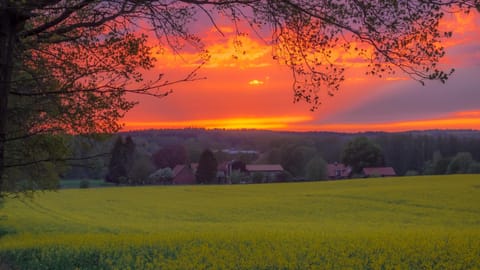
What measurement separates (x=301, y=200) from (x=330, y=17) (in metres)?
35.1

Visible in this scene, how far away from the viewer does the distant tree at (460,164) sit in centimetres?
8219

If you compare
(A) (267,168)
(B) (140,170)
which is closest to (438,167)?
(A) (267,168)

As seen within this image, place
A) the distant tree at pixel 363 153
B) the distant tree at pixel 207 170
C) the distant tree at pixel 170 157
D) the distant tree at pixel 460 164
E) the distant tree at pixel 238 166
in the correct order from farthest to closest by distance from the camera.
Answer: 1. the distant tree at pixel 170 157
2. the distant tree at pixel 238 166
3. the distant tree at pixel 363 153
4. the distant tree at pixel 207 170
5. the distant tree at pixel 460 164

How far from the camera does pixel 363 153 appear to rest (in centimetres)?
9200

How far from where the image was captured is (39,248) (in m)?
14.0

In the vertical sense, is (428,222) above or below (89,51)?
below

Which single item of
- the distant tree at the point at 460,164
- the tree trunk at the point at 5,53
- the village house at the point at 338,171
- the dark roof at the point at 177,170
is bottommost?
the village house at the point at 338,171

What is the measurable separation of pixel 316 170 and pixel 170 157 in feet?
97.6

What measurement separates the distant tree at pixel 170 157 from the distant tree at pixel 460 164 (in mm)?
48079

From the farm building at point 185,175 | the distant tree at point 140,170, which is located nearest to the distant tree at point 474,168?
the farm building at point 185,175

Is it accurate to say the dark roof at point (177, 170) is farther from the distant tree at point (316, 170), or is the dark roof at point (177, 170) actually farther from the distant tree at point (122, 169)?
the distant tree at point (316, 170)

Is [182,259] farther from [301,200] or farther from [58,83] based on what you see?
[301,200]

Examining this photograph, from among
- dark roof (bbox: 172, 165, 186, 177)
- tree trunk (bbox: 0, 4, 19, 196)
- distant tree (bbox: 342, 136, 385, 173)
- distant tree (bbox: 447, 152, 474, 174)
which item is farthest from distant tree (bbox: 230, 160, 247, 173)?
tree trunk (bbox: 0, 4, 19, 196)

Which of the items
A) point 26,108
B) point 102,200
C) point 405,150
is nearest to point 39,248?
point 26,108
